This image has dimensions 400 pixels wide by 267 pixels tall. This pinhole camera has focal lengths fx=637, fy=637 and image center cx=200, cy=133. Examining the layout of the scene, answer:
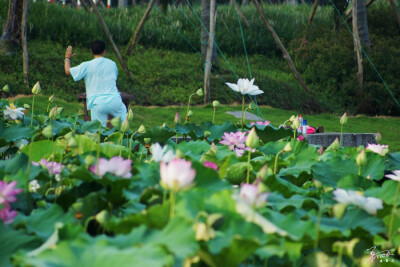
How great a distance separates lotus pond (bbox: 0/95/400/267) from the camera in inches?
35.8

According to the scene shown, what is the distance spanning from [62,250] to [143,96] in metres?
8.65

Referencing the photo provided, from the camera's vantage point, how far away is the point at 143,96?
944 cm

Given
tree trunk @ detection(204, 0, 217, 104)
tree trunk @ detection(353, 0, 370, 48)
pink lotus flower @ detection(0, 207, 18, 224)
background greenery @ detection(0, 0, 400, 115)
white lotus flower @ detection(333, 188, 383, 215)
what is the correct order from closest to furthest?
pink lotus flower @ detection(0, 207, 18, 224) < white lotus flower @ detection(333, 188, 383, 215) < tree trunk @ detection(204, 0, 217, 104) < background greenery @ detection(0, 0, 400, 115) < tree trunk @ detection(353, 0, 370, 48)

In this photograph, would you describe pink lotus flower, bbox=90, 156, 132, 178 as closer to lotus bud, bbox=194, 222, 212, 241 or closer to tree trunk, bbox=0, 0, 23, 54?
lotus bud, bbox=194, 222, 212, 241

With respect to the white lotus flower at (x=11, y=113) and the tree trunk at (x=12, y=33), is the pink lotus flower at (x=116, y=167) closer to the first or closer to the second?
the white lotus flower at (x=11, y=113)

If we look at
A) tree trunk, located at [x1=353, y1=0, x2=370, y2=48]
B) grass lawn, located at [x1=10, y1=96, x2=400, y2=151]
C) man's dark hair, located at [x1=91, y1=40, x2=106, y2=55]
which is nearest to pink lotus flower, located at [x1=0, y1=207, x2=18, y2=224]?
man's dark hair, located at [x1=91, y1=40, x2=106, y2=55]

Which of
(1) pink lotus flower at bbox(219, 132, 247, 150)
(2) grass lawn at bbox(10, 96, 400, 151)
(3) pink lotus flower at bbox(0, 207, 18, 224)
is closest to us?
(3) pink lotus flower at bbox(0, 207, 18, 224)

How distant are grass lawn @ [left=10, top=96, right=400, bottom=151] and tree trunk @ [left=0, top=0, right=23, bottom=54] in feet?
4.97

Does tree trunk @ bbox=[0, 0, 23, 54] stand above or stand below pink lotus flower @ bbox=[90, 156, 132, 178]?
below

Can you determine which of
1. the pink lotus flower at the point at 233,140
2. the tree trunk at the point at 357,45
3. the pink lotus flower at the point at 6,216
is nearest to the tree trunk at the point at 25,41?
the tree trunk at the point at 357,45

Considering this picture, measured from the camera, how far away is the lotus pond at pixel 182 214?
2.98ft

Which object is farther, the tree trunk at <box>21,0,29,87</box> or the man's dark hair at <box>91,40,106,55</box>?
the tree trunk at <box>21,0,29,87</box>

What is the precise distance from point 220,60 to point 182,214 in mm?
11353

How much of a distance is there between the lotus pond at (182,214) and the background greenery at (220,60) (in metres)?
7.33
